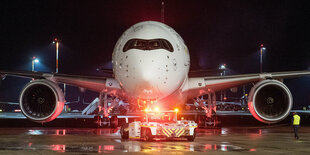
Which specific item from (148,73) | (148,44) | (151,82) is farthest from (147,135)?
(148,44)

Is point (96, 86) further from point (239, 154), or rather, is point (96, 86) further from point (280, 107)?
point (239, 154)

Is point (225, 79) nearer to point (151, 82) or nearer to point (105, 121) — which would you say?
point (151, 82)

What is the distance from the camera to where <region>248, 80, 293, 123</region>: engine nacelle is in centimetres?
1744

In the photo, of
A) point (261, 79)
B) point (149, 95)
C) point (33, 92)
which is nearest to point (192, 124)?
point (149, 95)

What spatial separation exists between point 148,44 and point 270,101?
678cm

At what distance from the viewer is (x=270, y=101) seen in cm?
1802

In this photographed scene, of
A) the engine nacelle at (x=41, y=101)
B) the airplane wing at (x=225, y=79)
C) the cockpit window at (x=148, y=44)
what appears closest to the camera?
the cockpit window at (x=148, y=44)

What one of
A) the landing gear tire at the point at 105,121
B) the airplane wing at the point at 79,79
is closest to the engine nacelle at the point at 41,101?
Answer: the airplane wing at the point at 79,79

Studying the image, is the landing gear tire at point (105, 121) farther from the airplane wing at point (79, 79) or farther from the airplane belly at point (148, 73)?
the airplane belly at point (148, 73)

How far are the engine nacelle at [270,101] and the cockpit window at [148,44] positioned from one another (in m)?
4.93

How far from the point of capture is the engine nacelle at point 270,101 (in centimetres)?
1744

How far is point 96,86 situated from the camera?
1931cm

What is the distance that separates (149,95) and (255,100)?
5.44 metres

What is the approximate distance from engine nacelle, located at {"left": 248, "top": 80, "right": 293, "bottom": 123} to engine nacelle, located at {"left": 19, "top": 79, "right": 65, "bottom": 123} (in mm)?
8903
